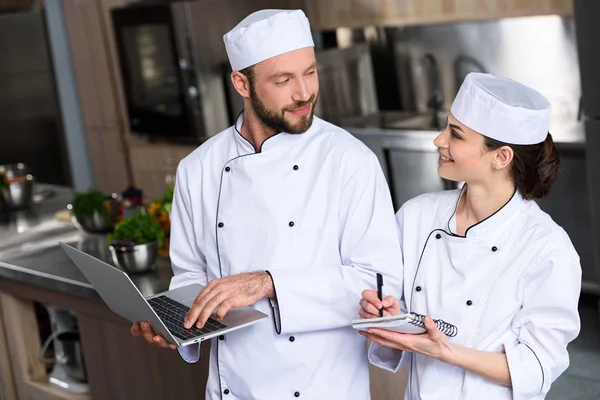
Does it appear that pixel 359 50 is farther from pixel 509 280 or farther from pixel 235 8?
pixel 509 280

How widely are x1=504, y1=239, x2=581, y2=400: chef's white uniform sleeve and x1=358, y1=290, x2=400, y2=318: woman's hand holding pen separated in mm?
234

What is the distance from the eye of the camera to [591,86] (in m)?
3.77

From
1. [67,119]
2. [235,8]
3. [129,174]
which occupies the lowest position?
[129,174]

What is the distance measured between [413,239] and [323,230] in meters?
0.20

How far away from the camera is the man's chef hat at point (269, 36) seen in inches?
79.3

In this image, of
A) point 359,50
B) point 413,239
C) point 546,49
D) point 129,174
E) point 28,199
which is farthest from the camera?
point 129,174

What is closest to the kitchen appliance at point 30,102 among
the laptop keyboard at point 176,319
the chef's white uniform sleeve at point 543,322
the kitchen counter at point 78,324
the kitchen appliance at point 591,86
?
the kitchen counter at point 78,324

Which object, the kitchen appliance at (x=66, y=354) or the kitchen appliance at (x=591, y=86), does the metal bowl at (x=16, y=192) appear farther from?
the kitchen appliance at (x=591, y=86)

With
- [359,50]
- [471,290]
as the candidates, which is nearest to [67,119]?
[359,50]

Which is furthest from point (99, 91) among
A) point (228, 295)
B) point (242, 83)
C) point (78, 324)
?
point (228, 295)

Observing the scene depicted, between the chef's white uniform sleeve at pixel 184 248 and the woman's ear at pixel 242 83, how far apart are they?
25cm

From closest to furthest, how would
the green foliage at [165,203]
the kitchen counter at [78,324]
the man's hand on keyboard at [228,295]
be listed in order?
1. the man's hand on keyboard at [228,295]
2. the kitchen counter at [78,324]
3. the green foliage at [165,203]

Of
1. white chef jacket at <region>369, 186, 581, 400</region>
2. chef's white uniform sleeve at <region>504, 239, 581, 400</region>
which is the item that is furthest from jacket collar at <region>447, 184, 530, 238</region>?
chef's white uniform sleeve at <region>504, 239, 581, 400</region>

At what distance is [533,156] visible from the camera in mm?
1865
